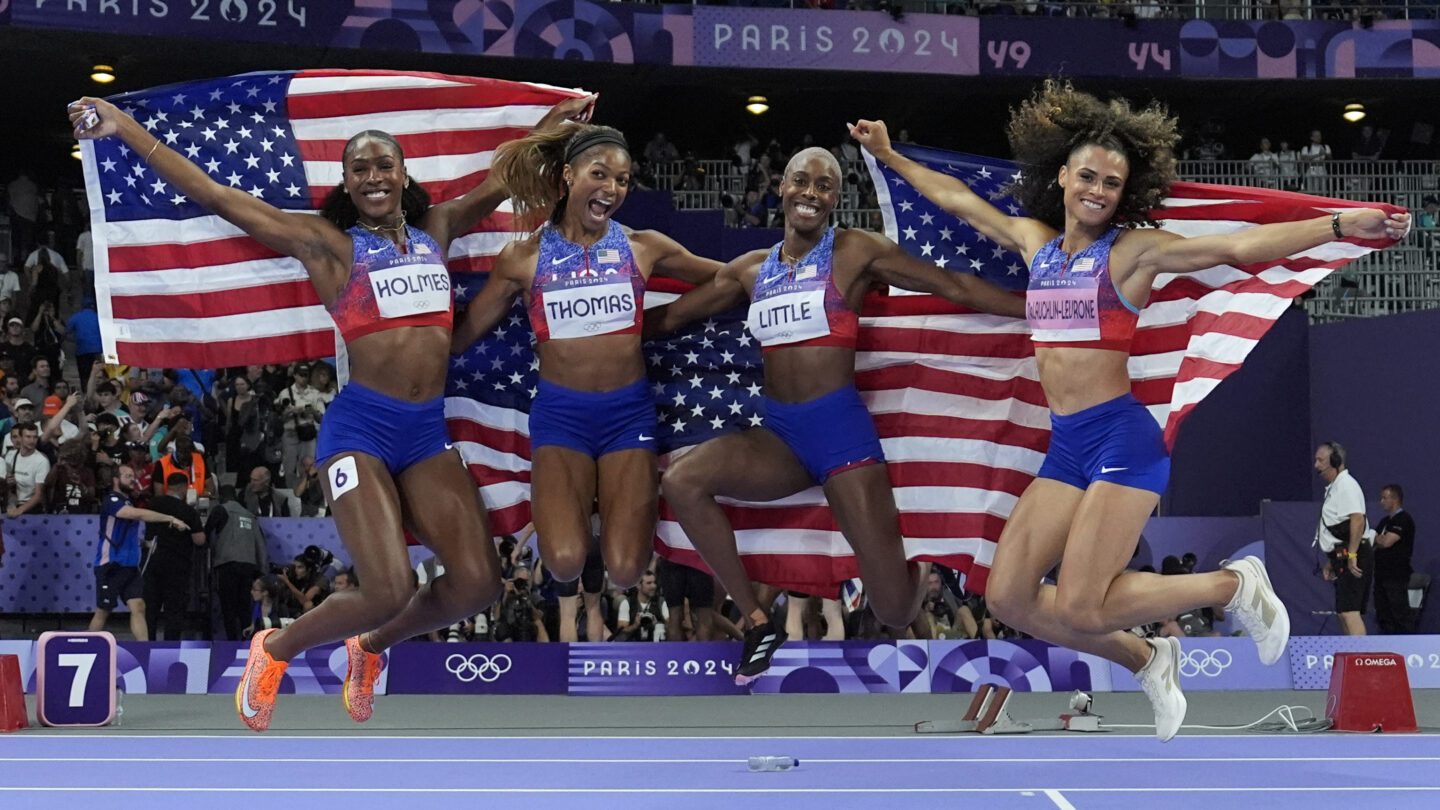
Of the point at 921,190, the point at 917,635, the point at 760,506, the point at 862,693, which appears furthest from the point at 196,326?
the point at 917,635

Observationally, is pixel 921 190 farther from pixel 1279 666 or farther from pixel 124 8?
pixel 124 8

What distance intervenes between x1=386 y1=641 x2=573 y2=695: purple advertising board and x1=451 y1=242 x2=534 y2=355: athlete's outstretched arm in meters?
5.89

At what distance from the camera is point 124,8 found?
64.3 ft

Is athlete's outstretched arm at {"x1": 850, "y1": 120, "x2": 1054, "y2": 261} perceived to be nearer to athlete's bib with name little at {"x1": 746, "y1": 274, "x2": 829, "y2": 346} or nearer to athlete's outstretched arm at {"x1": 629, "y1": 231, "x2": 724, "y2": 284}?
athlete's bib with name little at {"x1": 746, "y1": 274, "x2": 829, "y2": 346}

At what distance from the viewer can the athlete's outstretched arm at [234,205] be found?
26.0 feet

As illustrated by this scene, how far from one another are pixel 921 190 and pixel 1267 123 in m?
21.3

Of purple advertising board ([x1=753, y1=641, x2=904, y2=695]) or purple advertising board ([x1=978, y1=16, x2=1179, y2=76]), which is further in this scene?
purple advertising board ([x1=978, y1=16, x2=1179, y2=76])

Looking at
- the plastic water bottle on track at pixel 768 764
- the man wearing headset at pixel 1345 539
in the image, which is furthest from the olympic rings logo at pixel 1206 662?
the plastic water bottle on track at pixel 768 764

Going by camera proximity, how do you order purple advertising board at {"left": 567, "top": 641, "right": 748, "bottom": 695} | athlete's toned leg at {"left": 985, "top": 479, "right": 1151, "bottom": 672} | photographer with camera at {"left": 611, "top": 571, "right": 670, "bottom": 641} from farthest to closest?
photographer with camera at {"left": 611, "top": 571, "right": 670, "bottom": 641}
purple advertising board at {"left": 567, "top": 641, "right": 748, "bottom": 695}
athlete's toned leg at {"left": 985, "top": 479, "right": 1151, "bottom": 672}

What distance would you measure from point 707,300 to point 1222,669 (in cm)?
751

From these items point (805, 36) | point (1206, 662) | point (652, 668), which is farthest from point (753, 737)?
point (805, 36)

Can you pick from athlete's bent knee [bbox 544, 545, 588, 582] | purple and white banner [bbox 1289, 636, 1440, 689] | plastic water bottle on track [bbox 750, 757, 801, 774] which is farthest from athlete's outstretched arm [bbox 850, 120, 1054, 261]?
purple and white banner [bbox 1289, 636, 1440, 689]

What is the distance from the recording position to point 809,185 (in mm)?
8008

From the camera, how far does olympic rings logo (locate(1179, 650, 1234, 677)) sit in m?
13.8
